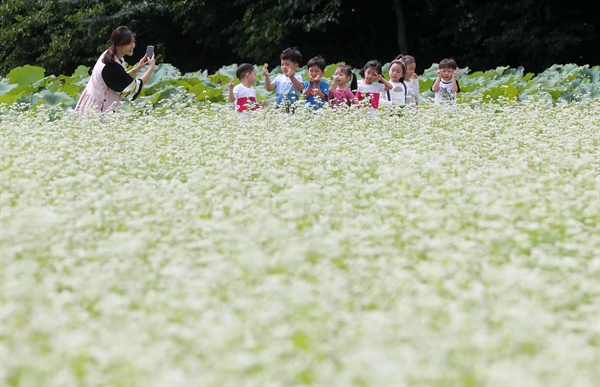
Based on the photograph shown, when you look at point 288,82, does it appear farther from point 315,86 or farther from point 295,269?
point 295,269

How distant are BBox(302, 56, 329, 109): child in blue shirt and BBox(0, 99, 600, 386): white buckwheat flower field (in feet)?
9.01

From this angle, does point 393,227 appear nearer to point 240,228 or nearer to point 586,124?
point 240,228

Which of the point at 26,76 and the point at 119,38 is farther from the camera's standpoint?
the point at 26,76

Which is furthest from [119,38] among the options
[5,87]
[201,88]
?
[5,87]

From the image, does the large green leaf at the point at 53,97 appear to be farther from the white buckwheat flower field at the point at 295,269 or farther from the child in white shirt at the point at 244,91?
the white buckwheat flower field at the point at 295,269

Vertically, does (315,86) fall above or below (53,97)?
above

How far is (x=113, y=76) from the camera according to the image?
866 cm

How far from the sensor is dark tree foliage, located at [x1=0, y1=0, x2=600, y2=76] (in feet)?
71.6

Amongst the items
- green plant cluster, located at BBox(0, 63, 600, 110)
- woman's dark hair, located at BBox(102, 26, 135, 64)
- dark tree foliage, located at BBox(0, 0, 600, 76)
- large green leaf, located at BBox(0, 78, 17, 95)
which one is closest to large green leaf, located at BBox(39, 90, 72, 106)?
green plant cluster, located at BBox(0, 63, 600, 110)

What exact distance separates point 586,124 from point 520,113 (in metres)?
0.90

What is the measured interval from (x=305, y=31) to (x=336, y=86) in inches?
511

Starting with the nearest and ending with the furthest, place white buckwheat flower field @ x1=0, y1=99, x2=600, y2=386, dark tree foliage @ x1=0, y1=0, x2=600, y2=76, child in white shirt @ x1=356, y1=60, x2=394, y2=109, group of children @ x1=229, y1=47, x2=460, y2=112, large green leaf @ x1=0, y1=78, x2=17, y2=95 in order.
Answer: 1. white buckwheat flower field @ x1=0, y1=99, x2=600, y2=386
2. group of children @ x1=229, y1=47, x2=460, y2=112
3. child in white shirt @ x1=356, y1=60, x2=394, y2=109
4. large green leaf @ x1=0, y1=78, x2=17, y2=95
5. dark tree foliage @ x1=0, y1=0, x2=600, y2=76

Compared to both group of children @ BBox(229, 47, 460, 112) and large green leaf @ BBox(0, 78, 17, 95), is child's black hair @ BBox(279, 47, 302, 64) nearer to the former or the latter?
group of children @ BBox(229, 47, 460, 112)

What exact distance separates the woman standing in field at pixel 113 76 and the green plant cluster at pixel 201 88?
1.14 meters
